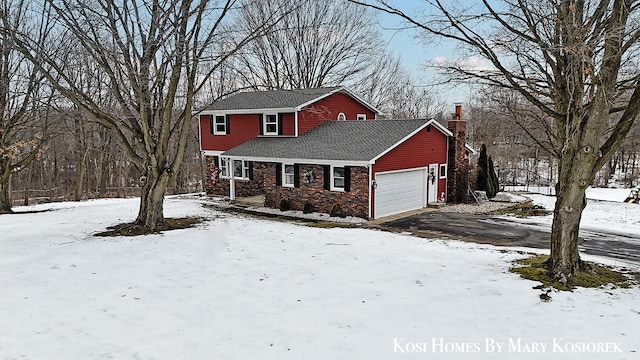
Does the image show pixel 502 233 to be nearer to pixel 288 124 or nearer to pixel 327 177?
pixel 327 177

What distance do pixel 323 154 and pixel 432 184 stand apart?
5.63m

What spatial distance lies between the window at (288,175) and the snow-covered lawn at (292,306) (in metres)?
8.70

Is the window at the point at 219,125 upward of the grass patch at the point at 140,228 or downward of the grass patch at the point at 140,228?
upward

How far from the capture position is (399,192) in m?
17.6

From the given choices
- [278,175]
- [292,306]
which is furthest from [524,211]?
[292,306]

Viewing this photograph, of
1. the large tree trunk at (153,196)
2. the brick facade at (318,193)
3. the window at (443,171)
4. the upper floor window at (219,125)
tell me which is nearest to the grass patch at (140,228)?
the large tree trunk at (153,196)

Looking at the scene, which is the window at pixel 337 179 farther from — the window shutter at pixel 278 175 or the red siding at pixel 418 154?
the window shutter at pixel 278 175

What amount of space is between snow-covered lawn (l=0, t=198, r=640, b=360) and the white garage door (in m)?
6.95

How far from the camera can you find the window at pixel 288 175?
18312mm

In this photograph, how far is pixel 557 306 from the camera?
231 inches

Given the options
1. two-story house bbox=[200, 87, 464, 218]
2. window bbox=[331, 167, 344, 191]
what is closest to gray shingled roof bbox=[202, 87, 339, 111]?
two-story house bbox=[200, 87, 464, 218]

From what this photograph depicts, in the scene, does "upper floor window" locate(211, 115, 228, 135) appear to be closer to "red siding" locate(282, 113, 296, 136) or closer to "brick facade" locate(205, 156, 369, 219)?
"brick facade" locate(205, 156, 369, 219)

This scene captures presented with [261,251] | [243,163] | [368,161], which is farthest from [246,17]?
[261,251]

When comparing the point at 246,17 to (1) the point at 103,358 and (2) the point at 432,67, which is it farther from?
(1) the point at 103,358
